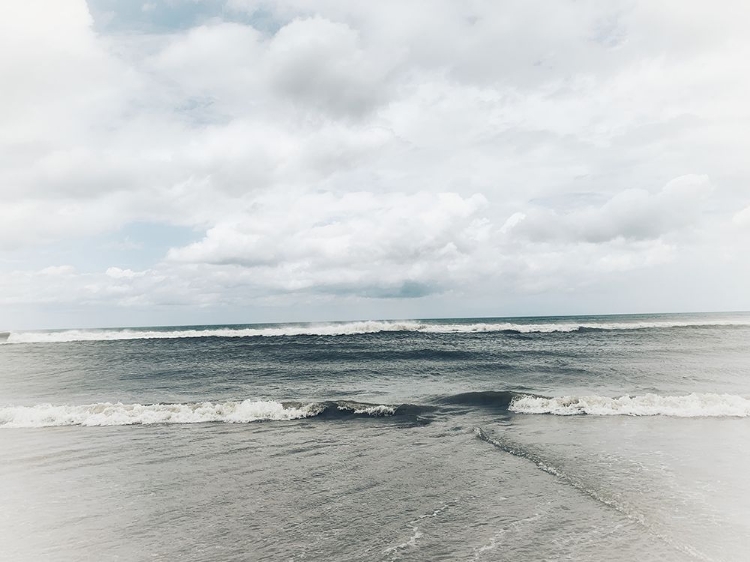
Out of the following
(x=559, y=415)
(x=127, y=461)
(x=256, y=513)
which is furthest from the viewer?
(x=559, y=415)

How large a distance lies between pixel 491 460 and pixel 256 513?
19.5 ft

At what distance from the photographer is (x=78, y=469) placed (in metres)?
11.2

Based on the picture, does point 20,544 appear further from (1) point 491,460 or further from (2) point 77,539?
(1) point 491,460

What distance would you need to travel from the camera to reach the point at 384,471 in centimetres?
1047

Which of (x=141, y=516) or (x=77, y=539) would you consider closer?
(x=77, y=539)

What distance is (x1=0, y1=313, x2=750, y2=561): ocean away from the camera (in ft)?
23.2

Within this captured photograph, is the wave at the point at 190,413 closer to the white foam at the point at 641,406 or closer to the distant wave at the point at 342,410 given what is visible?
the distant wave at the point at 342,410

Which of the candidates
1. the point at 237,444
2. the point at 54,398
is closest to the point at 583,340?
the point at 237,444

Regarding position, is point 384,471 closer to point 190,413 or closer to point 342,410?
point 342,410

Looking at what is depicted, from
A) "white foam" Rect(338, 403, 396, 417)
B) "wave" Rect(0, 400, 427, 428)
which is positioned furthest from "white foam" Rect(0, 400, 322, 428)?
"white foam" Rect(338, 403, 396, 417)

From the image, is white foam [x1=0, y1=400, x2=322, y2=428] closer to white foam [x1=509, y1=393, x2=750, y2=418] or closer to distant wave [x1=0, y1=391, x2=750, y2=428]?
distant wave [x1=0, y1=391, x2=750, y2=428]

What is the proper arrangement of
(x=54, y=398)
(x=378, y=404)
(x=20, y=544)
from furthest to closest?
1. (x=54, y=398)
2. (x=378, y=404)
3. (x=20, y=544)

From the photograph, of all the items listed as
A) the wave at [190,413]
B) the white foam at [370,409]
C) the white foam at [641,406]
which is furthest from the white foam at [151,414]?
the white foam at [641,406]

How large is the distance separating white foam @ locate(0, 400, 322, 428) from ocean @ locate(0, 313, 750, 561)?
86 mm
